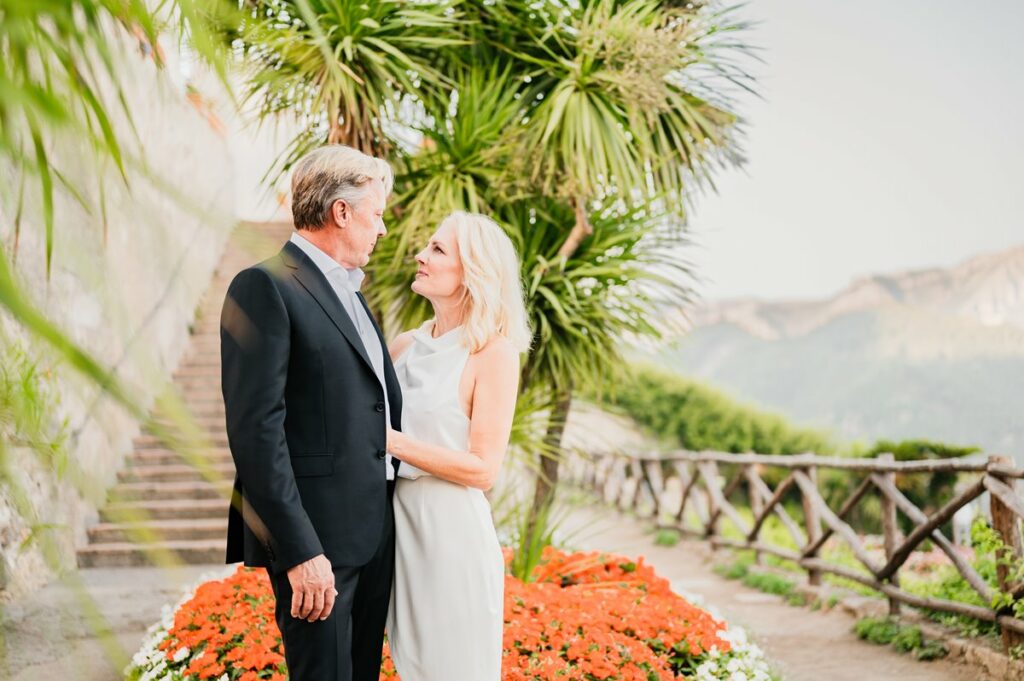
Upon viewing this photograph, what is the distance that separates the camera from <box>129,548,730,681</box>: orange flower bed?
10.8ft

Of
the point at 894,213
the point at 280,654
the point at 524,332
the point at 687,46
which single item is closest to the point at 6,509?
the point at 280,654

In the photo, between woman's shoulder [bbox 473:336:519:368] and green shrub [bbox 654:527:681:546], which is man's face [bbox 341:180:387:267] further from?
green shrub [bbox 654:527:681:546]

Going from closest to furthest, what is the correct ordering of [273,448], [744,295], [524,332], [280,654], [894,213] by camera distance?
[273,448] < [524,332] < [280,654] < [744,295] < [894,213]

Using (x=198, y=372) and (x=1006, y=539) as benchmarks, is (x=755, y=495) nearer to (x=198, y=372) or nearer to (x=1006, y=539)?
(x=1006, y=539)

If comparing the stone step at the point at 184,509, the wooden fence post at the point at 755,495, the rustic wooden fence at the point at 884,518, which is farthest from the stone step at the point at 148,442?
the wooden fence post at the point at 755,495

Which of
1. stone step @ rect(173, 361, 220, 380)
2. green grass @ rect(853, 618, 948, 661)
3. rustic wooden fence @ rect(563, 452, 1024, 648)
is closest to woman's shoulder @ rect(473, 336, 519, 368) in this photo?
rustic wooden fence @ rect(563, 452, 1024, 648)

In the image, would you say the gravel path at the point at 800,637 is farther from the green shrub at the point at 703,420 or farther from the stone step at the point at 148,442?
the green shrub at the point at 703,420

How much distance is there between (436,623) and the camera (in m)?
2.32

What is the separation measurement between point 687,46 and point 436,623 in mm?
4672

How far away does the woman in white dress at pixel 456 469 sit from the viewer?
90.7 inches

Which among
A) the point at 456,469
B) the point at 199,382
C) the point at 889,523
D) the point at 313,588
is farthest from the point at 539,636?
the point at 199,382

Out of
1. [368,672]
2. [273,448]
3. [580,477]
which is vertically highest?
[273,448]

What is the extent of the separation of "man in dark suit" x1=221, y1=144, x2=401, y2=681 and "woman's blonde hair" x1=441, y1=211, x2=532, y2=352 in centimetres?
26

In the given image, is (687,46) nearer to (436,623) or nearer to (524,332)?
(524,332)
